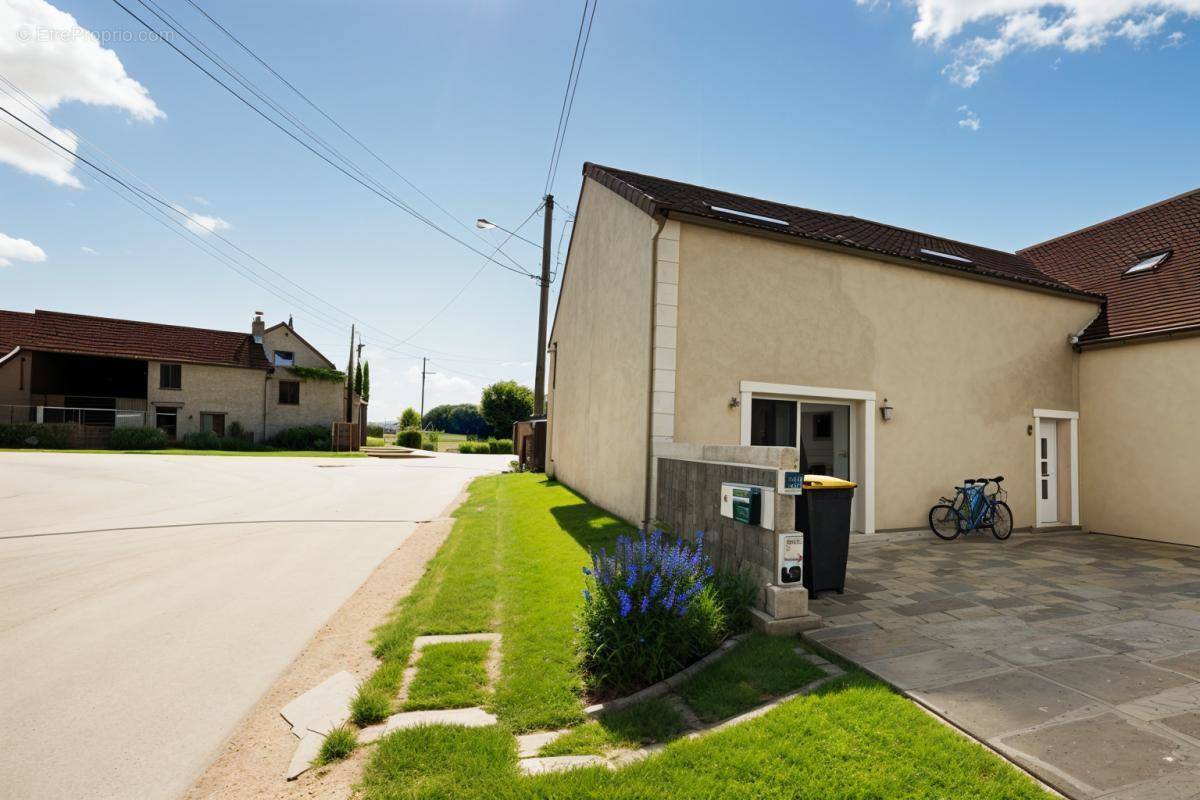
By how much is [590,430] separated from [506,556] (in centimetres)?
476

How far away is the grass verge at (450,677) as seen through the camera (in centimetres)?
376

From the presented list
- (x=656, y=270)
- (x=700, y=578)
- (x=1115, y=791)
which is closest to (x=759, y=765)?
(x=1115, y=791)

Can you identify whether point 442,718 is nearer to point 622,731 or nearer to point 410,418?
point 622,731

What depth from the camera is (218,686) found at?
13.3 ft

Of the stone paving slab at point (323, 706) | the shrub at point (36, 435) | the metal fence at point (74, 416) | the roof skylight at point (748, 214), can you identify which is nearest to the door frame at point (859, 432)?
the roof skylight at point (748, 214)

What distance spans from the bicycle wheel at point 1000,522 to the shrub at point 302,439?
112 ft

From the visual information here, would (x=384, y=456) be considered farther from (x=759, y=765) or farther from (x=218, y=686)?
(x=759, y=765)

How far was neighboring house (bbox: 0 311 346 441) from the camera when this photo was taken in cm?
2881

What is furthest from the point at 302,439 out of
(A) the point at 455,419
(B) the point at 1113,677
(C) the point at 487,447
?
(A) the point at 455,419

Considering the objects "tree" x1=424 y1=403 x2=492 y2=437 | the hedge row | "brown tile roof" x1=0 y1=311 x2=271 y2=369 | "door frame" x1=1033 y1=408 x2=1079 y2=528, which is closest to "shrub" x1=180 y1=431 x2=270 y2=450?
"brown tile roof" x1=0 y1=311 x2=271 y2=369

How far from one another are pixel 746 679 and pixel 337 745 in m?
2.70

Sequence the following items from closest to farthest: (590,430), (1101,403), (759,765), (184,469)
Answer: (759,765)
(1101,403)
(590,430)
(184,469)

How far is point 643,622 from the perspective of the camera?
4211 millimetres

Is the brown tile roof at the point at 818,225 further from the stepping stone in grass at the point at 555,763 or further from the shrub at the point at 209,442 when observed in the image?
the shrub at the point at 209,442
